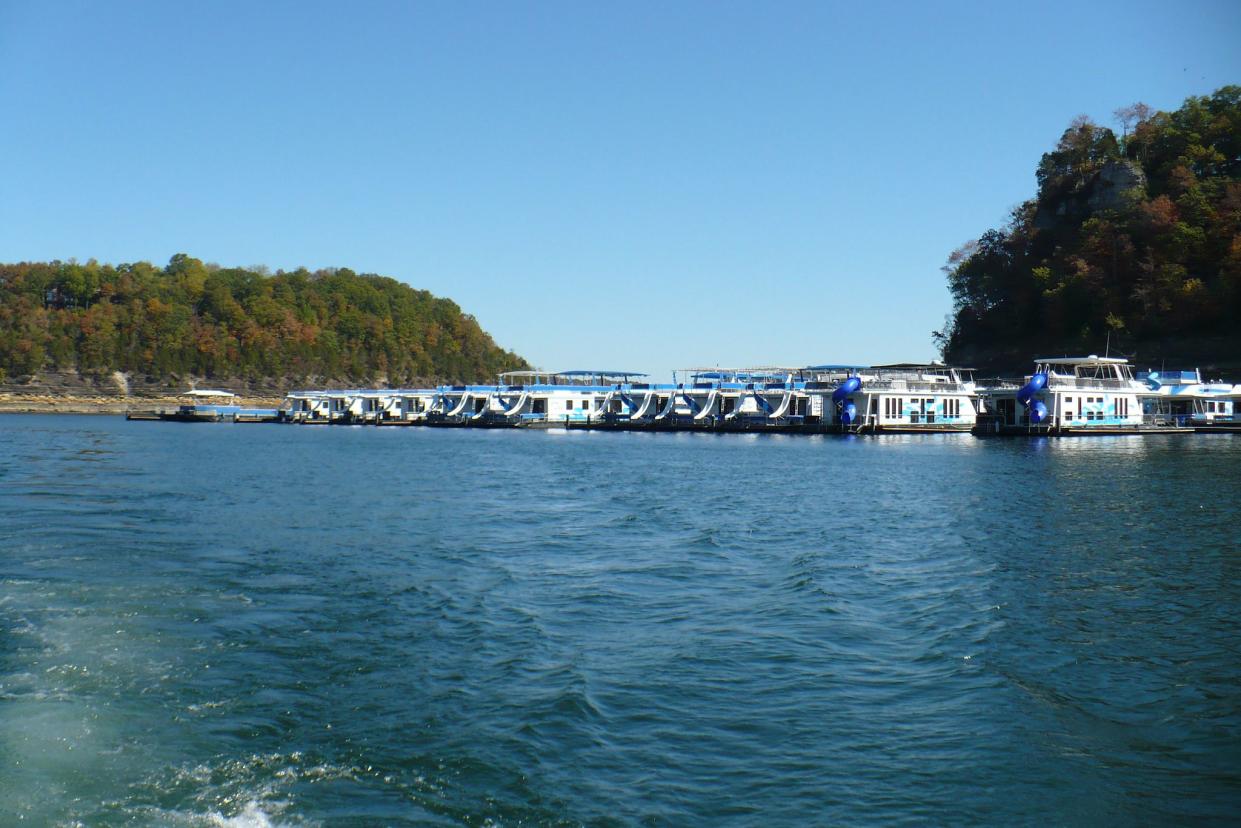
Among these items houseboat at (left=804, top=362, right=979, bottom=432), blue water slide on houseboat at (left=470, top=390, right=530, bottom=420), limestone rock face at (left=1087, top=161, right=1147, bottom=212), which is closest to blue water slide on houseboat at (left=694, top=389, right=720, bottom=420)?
houseboat at (left=804, top=362, right=979, bottom=432)

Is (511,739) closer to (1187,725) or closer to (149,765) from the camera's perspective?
(149,765)

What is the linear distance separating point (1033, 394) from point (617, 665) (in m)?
65.7

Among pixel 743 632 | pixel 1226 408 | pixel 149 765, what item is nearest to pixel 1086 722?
pixel 743 632

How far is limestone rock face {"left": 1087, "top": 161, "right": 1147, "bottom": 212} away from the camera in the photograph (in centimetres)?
Answer: 9906

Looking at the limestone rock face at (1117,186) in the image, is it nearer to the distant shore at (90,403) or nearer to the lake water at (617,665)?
the lake water at (617,665)

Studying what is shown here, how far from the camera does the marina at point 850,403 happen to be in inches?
2862

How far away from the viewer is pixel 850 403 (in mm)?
77000

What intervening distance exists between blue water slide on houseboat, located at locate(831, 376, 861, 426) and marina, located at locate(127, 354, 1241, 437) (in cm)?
9

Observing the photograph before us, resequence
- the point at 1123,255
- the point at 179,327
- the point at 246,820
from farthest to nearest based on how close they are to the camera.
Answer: the point at 179,327 → the point at 1123,255 → the point at 246,820

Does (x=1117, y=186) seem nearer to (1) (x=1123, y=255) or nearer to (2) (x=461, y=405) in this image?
(1) (x=1123, y=255)

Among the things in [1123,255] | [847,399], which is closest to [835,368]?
[847,399]

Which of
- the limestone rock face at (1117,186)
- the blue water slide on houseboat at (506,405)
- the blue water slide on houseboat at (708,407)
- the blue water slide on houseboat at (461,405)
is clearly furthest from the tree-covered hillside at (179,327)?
the limestone rock face at (1117,186)

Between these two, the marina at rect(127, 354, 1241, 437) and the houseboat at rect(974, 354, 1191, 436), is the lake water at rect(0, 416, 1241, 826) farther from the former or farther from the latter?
the marina at rect(127, 354, 1241, 437)

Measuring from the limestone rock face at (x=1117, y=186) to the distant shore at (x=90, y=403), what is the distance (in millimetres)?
125869
